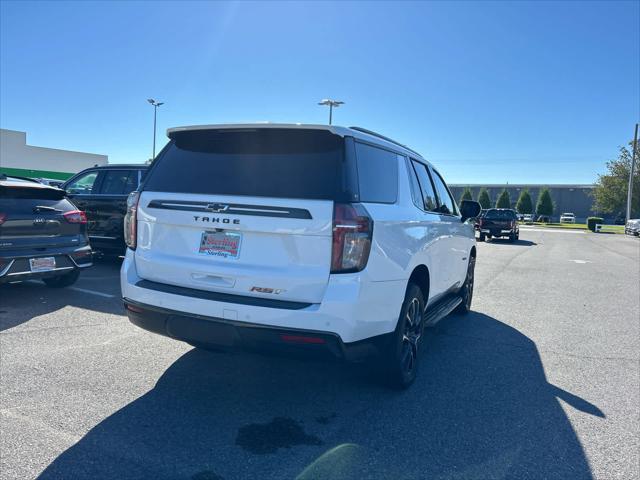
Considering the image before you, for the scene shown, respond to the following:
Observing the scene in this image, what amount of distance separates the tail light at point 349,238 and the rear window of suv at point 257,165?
12cm

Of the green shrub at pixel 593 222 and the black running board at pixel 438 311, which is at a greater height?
the green shrub at pixel 593 222

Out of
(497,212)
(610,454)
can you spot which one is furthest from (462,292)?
(497,212)

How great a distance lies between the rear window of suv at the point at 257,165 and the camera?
3.27 m

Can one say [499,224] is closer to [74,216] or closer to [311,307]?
[74,216]

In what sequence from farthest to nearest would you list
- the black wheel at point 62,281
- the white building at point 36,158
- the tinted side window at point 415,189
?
1. the white building at point 36,158
2. the black wheel at point 62,281
3. the tinted side window at point 415,189

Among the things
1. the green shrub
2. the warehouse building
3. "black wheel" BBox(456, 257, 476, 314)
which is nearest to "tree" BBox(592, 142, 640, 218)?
the green shrub

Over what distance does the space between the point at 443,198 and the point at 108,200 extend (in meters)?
6.43

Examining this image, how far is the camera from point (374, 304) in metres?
3.32

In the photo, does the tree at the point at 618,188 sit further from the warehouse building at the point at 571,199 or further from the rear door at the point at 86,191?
the rear door at the point at 86,191

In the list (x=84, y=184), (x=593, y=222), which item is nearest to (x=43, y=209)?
(x=84, y=184)

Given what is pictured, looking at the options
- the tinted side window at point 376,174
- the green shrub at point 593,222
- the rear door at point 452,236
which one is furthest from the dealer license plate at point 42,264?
the green shrub at point 593,222

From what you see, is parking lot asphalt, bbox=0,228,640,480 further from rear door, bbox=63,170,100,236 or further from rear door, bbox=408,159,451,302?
rear door, bbox=63,170,100,236

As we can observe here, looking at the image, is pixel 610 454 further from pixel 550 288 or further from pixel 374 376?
pixel 550 288

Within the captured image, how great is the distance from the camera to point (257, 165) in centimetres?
344
